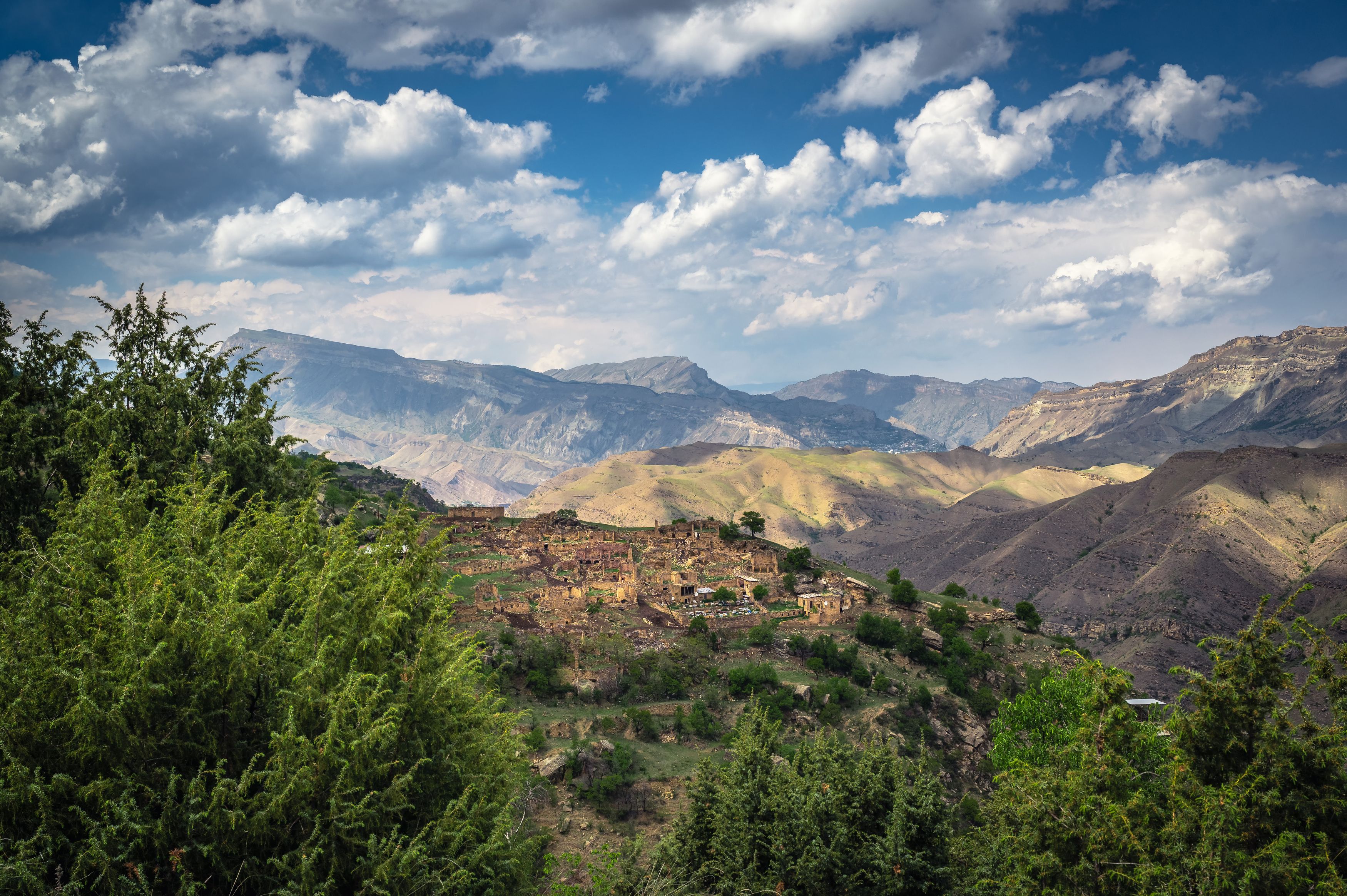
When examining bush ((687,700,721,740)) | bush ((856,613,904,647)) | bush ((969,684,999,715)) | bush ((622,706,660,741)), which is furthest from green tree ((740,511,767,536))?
bush ((622,706,660,741))

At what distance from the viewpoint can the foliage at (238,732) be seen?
7.45 m

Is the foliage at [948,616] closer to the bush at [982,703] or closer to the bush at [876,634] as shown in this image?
the bush at [876,634]

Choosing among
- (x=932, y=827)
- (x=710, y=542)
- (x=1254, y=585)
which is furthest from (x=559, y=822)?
(x=1254, y=585)

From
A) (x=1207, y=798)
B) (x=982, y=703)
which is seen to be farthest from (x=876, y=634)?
(x=1207, y=798)

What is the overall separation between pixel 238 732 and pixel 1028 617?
83146 millimetres

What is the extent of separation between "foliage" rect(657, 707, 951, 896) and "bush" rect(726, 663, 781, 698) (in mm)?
28750

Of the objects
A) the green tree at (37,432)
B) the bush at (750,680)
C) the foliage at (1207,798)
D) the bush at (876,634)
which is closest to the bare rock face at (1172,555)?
the bush at (876,634)

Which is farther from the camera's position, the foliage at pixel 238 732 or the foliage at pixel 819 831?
the foliage at pixel 819 831

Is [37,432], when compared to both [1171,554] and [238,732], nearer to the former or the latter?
[238,732]

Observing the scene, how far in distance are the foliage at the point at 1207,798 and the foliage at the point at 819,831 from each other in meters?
1.47

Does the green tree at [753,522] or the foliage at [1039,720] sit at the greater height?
the green tree at [753,522]

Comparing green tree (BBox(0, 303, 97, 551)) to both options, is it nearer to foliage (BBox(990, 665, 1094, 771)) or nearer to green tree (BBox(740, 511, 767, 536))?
foliage (BBox(990, 665, 1094, 771))

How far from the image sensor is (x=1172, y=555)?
121 m

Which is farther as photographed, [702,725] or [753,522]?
[753,522]
